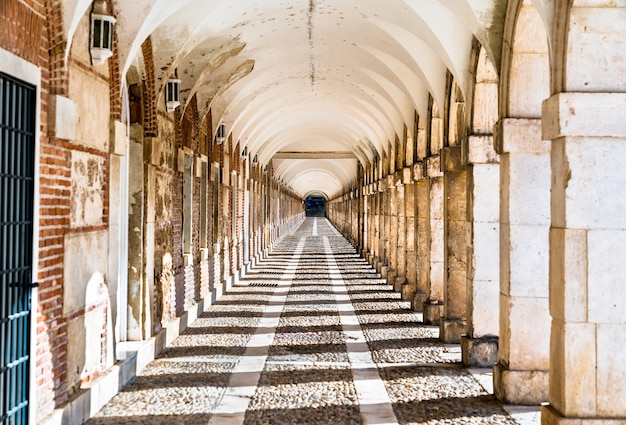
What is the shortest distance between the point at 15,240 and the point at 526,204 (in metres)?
4.42

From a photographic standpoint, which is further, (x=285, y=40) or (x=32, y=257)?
(x=285, y=40)

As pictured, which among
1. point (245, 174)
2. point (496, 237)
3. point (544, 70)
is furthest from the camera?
point (245, 174)

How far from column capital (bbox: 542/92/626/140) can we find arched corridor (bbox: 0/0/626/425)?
0.01 meters

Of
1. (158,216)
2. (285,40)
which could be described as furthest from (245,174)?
(158,216)

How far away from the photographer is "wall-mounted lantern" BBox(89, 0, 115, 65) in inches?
213

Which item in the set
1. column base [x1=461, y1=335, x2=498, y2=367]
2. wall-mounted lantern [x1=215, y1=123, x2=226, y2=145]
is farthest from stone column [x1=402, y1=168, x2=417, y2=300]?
column base [x1=461, y1=335, x2=498, y2=367]

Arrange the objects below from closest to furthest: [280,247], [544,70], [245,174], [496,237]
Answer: [544,70] < [496,237] < [245,174] < [280,247]

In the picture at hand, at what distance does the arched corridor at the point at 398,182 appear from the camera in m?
4.41

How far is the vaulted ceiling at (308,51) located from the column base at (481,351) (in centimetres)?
306

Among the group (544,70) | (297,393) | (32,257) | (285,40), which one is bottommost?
(297,393)

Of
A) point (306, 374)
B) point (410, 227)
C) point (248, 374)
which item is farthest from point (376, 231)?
point (248, 374)

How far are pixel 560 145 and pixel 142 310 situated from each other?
511cm

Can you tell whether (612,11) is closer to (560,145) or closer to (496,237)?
(560,145)

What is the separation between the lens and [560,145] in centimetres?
457
